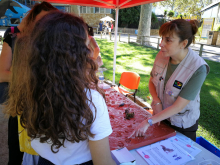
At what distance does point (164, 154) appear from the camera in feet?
4.24

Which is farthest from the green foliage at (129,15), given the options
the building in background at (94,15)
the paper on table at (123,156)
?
the paper on table at (123,156)

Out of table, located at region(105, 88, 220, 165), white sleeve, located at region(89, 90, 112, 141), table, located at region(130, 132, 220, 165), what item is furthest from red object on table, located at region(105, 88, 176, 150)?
white sleeve, located at region(89, 90, 112, 141)

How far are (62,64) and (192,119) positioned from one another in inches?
54.9

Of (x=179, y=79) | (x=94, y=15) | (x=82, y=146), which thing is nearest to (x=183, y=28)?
(x=179, y=79)

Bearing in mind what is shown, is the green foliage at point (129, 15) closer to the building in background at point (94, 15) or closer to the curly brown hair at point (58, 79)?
the building in background at point (94, 15)

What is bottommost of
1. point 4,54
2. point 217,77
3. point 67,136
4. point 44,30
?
point 217,77

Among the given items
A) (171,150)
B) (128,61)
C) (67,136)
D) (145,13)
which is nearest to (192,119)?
(171,150)

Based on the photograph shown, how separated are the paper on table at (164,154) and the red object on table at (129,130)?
62 millimetres

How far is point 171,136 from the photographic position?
1.53m

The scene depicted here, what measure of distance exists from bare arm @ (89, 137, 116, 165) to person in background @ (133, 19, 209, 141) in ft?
2.28

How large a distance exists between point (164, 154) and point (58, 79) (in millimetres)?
1040

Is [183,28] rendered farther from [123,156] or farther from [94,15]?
[94,15]

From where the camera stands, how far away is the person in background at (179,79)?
1.42 m

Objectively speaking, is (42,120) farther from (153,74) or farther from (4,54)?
(153,74)
